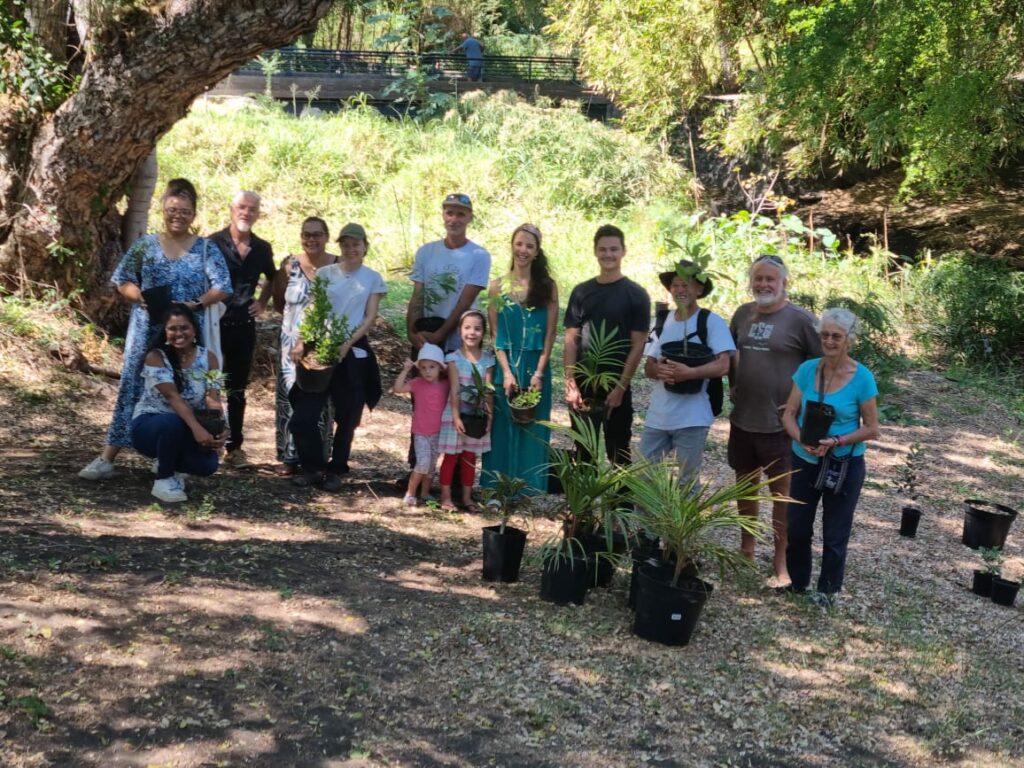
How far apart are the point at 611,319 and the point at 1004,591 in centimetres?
259

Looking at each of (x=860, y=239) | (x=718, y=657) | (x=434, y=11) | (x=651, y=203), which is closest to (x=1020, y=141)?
(x=860, y=239)

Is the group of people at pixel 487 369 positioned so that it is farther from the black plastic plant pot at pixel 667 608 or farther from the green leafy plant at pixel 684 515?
the black plastic plant pot at pixel 667 608

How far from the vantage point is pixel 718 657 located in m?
4.52

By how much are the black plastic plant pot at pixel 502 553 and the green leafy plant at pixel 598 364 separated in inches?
38.1

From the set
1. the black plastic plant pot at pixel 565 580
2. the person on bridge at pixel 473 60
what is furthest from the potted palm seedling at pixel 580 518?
the person on bridge at pixel 473 60

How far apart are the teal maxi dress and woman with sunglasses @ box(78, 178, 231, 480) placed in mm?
1538

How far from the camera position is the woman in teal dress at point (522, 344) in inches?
229

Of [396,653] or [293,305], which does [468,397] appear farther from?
[396,653]

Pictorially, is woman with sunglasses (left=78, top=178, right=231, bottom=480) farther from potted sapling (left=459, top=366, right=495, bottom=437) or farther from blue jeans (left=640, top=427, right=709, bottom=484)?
blue jeans (left=640, top=427, right=709, bottom=484)

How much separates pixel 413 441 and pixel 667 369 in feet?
5.41

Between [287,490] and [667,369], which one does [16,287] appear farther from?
[667,369]

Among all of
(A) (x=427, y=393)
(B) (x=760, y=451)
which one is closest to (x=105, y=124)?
(A) (x=427, y=393)

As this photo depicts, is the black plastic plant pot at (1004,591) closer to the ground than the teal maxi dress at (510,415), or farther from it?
closer to the ground

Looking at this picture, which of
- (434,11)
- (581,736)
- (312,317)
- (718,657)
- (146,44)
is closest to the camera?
(581,736)
